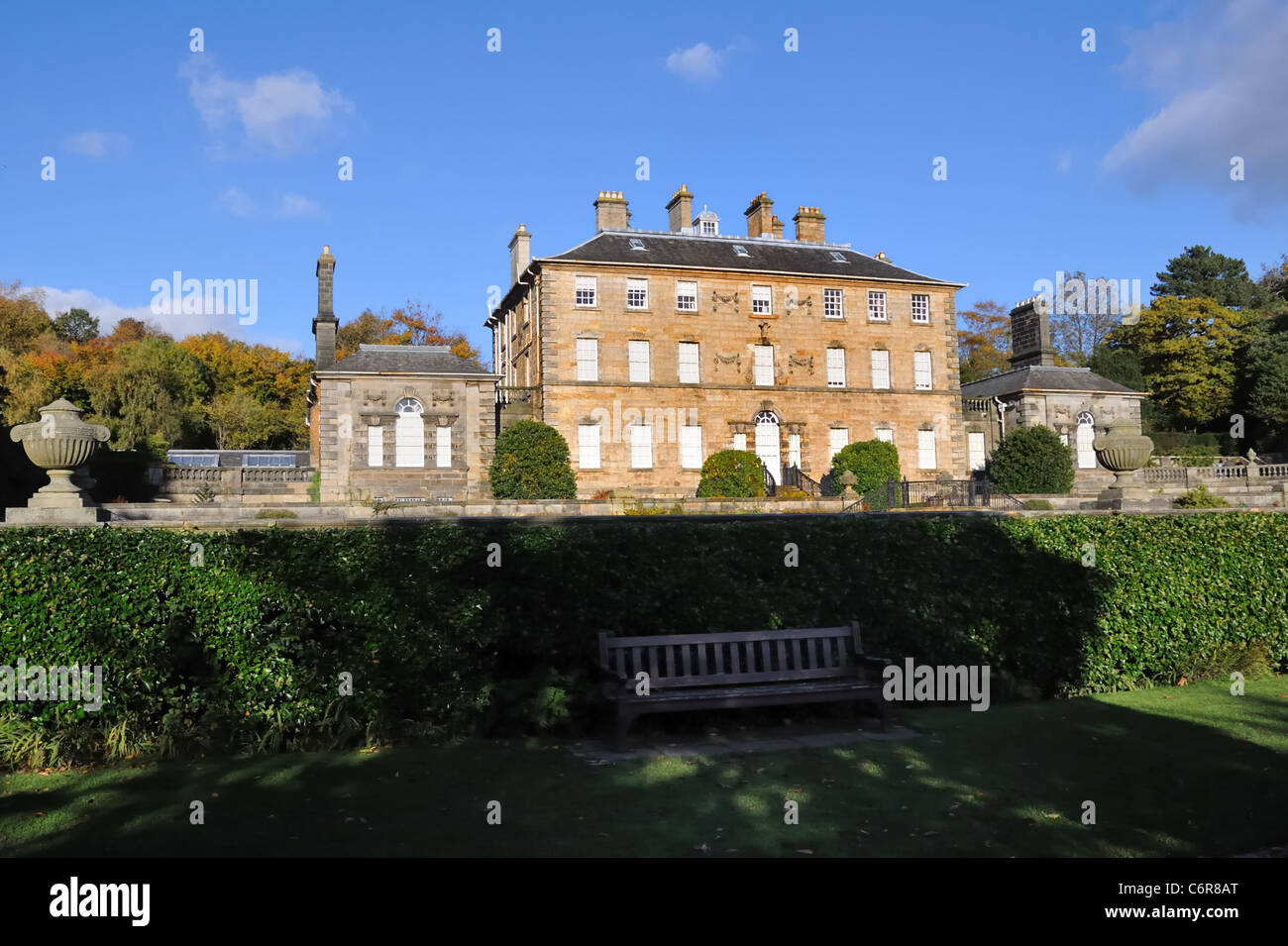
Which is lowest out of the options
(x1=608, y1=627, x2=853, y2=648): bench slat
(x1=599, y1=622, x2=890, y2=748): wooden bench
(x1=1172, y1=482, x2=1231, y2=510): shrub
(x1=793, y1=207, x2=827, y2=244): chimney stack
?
(x1=599, y1=622, x2=890, y2=748): wooden bench

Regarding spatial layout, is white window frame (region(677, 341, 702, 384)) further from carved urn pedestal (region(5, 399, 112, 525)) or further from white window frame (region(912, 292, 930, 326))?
carved urn pedestal (region(5, 399, 112, 525))

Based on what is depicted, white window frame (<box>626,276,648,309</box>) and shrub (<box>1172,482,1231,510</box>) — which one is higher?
white window frame (<box>626,276,648,309</box>)

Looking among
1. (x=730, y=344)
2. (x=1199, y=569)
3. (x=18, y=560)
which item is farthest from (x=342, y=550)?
(x=730, y=344)

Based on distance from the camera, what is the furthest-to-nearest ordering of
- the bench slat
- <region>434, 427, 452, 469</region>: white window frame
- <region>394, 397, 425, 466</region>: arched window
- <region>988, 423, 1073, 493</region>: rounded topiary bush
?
<region>434, 427, 452, 469</region>: white window frame → <region>394, 397, 425, 466</region>: arched window → <region>988, 423, 1073, 493</region>: rounded topiary bush → the bench slat

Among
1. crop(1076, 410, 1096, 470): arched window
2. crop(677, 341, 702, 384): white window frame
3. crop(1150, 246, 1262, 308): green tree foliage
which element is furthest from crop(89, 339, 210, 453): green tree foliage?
crop(1150, 246, 1262, 308): green tree foliage

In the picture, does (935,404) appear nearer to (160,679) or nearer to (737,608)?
(737,608)

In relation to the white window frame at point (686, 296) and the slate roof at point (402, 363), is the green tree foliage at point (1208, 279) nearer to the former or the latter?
the white window frame at point (686, 296)

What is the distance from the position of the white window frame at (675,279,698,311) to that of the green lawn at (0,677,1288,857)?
108 feet

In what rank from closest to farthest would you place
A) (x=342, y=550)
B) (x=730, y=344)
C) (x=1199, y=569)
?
(x=342, y=550) → (x=1199, y=569) → (x=730, y=344)

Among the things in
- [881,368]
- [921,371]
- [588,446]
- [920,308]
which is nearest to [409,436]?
[588,446]

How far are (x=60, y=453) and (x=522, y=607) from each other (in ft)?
18.5

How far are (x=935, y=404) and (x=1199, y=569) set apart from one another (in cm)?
3248

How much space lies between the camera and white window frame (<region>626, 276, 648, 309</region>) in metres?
39.1
